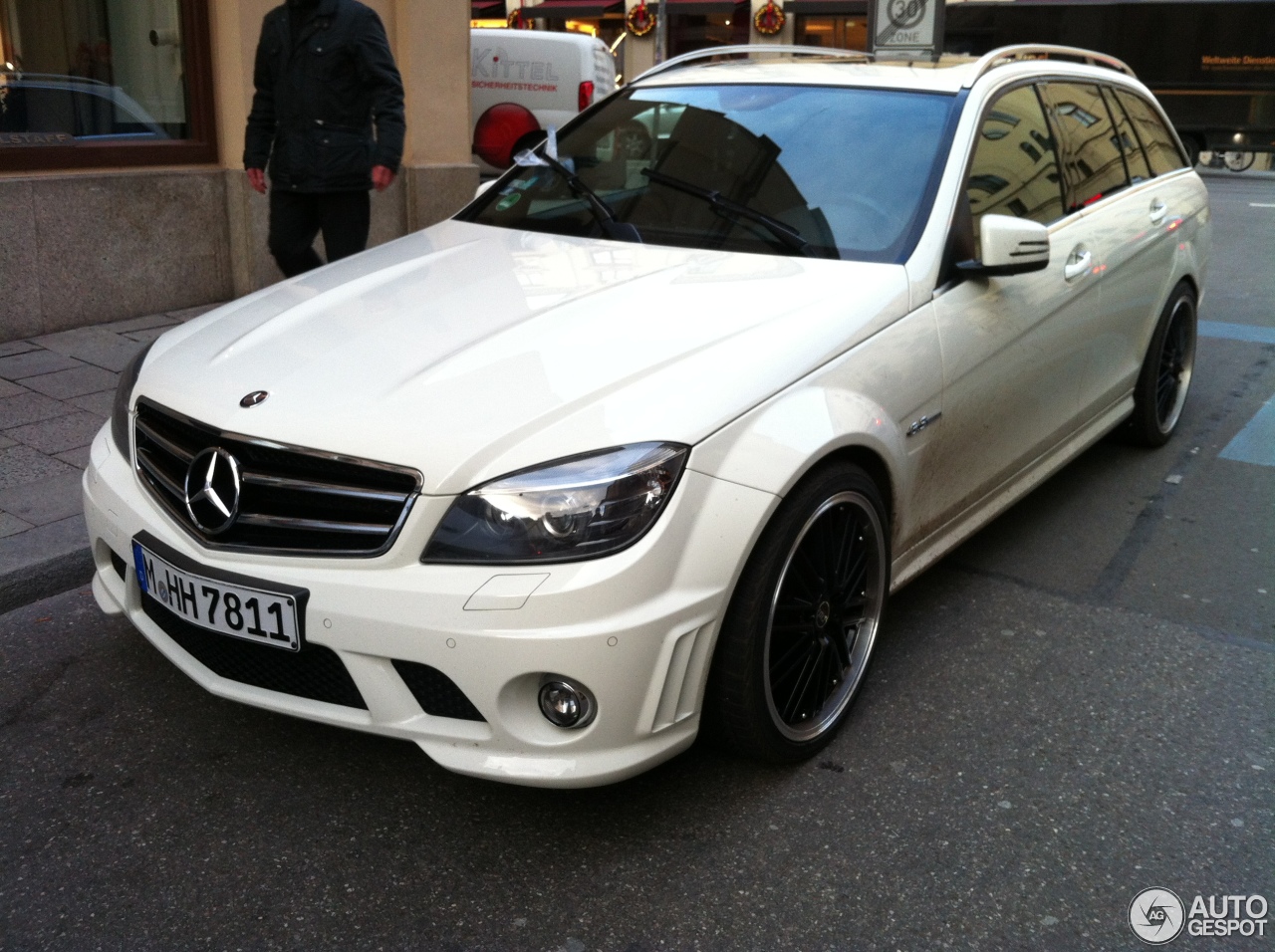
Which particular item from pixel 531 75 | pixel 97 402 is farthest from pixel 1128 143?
pixel 531 75

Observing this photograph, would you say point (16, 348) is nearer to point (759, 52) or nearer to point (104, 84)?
point (104, 84)

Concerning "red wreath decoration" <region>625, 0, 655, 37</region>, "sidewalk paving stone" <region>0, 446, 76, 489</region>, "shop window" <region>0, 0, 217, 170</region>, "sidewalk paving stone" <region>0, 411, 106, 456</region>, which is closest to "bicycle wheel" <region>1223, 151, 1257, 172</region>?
"red wreath decoration" <region>625, 0, 655, 37</region>

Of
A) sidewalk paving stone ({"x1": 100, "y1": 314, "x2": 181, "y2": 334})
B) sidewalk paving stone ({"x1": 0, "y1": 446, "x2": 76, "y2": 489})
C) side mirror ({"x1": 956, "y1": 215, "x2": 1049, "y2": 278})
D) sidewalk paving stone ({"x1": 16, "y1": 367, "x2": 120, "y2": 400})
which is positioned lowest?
sidewalk paving stone ({"x1": 0, "y1": 446, "x2": 76, "y2": 489})

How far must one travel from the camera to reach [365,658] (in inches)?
101

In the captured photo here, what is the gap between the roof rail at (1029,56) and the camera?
411 centimetres

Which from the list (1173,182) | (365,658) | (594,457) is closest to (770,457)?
(594,457)

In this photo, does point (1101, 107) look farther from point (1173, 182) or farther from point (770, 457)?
point (770, 457)

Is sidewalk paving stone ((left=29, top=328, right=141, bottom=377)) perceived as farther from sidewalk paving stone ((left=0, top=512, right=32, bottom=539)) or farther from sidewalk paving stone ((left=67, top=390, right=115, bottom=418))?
sidewalk paving stone ((left=0, top=512, right=32, bottom=539))

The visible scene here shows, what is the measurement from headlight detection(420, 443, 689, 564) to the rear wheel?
11.1 ft

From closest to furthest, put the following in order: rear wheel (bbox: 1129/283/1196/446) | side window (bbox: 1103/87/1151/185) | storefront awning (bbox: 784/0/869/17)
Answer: side window (bbox: 1103/87/1151/185) < rear wheel (bbox: 1129/283/1196/446) < storefront awning (bbox: 784/0/869/17)

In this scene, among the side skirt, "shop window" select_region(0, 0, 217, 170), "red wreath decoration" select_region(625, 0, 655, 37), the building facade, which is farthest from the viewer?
"red wreath decoration" select_region(625, 0, 655, 37)

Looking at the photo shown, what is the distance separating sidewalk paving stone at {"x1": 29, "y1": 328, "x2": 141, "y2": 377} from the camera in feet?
21.0

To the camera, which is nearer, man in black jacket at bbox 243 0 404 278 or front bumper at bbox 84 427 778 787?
front bumper at bbox 84 427 778 787

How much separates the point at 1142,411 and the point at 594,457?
142 inches
